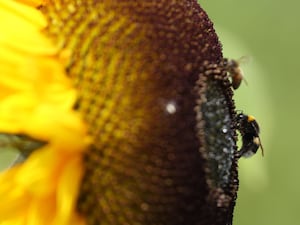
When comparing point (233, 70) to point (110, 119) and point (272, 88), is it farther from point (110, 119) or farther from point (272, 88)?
point (272, 88)

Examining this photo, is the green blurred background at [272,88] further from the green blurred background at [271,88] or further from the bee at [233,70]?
the bee at [233,70]

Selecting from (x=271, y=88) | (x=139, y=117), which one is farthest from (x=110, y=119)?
(x=271, y=88)

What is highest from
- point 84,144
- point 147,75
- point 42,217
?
point 147,75


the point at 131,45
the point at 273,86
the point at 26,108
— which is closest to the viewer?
the point at 26,108

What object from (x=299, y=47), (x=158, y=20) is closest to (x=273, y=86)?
(x=299, y=47)

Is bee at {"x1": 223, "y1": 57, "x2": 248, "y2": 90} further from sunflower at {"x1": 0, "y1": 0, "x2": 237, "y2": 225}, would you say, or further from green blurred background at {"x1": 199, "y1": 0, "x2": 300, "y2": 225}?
green blurred background at {"x1": 199, "y1": 0, "x2": 300, "y2": 225}

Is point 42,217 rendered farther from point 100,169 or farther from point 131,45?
point 131,45

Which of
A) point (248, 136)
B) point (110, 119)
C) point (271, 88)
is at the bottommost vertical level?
point (110, 119)
